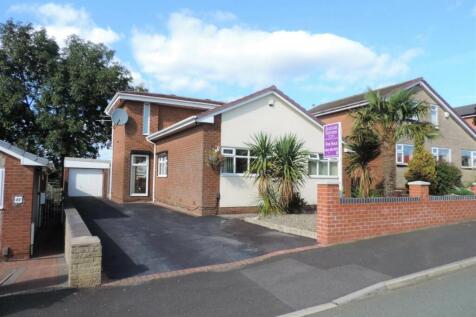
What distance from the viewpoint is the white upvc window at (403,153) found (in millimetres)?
23156

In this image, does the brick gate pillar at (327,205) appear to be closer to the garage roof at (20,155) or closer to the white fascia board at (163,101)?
the garage roof at (20,155)

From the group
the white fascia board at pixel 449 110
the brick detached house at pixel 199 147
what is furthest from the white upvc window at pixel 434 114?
the brick detached house at pixel 199 147

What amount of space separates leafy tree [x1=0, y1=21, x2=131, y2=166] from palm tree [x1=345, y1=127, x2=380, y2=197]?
20.0 meters

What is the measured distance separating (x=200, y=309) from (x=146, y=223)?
7.42 metres

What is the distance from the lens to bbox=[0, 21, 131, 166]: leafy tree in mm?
26391

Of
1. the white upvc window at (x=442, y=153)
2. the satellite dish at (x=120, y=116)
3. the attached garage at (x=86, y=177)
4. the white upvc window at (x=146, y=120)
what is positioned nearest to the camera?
the satellite dish at (x=120, y=116)

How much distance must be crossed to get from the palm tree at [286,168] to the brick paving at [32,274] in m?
7.08

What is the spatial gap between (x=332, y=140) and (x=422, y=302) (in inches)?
218

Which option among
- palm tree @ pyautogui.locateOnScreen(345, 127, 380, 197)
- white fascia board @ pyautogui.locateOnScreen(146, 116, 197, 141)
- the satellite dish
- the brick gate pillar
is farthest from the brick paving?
the satellite dish

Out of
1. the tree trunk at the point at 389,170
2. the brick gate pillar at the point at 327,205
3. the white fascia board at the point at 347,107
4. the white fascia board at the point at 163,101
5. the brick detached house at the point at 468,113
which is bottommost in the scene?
the brick gate pillar at the point at 327,205

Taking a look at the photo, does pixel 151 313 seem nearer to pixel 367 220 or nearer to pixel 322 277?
pixel 322 277

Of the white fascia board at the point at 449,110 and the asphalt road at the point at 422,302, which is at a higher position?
the white fascia board at the point at 449,110

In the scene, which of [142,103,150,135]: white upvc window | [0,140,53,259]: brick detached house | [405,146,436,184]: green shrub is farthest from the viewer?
[142,103,150,135]: white upvc window

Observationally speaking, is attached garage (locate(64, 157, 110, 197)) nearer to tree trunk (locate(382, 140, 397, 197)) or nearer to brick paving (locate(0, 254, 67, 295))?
brick paving (locate(0, 254, 67, 295))
